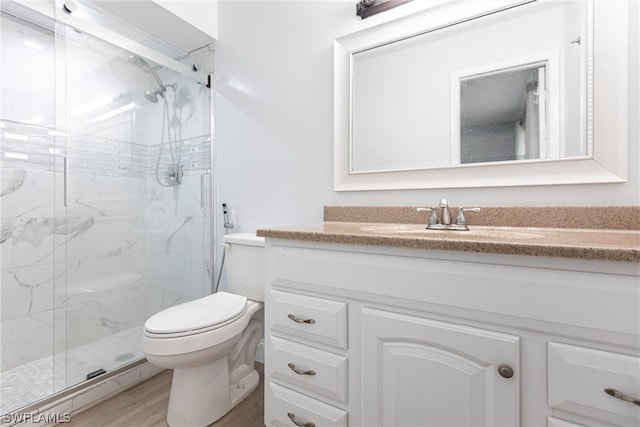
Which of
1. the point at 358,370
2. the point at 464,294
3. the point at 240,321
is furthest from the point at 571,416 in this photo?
the point at 240,321

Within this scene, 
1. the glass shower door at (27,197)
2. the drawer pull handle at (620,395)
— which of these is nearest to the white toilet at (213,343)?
the glass shower door at (27,197)

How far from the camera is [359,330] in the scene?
34.0 inches

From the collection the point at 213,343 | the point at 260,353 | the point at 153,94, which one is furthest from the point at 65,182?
the point at 260,353

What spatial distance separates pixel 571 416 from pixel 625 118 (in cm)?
94

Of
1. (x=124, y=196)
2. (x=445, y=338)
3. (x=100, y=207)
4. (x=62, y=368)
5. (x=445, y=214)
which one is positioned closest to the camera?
(x=445, y=338)

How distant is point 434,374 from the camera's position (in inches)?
29.7

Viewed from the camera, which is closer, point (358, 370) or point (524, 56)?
point (358, 370)

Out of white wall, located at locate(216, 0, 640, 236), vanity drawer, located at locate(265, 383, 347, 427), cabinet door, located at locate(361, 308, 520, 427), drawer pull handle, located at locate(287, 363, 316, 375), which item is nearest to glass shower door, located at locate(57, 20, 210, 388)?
white wall, located at locate(216, 0, 640, 236)

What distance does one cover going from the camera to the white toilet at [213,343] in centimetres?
112

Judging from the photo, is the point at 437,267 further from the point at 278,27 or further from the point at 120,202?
the point at 120,202

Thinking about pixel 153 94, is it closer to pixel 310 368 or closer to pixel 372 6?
pixel 372 6

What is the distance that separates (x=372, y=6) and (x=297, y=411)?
1.74m
